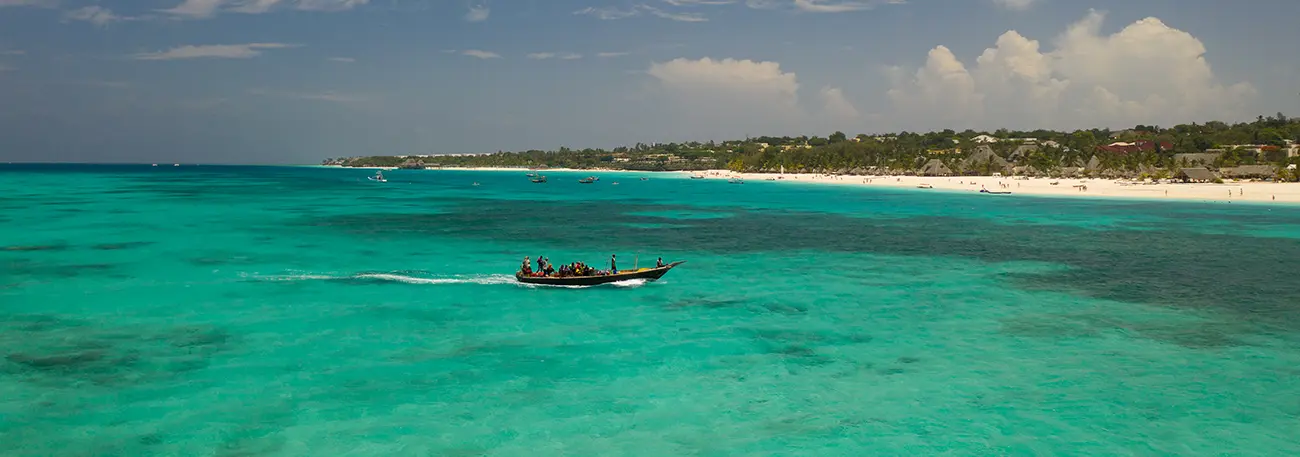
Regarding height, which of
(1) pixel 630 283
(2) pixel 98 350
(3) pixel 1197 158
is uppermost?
(3) pixel 1197 158

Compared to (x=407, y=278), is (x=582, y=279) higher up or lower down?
higher up

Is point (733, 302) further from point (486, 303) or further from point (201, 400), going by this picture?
point (201, 400)

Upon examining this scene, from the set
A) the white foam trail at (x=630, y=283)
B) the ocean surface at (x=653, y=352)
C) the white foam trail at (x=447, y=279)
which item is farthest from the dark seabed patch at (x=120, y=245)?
the white foam trail at (x=630, y=283)

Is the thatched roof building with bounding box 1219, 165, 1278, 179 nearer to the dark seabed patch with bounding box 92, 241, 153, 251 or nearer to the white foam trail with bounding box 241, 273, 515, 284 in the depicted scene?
the white foam trail with bounding box 241, 273, 515, 284

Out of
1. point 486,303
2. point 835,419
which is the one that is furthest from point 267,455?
point 486,303

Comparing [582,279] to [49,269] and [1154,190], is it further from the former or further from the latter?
[1154,190]

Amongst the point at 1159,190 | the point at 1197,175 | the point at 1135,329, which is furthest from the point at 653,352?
the point at 1197,175

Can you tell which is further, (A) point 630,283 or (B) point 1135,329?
(A) point 630,283
